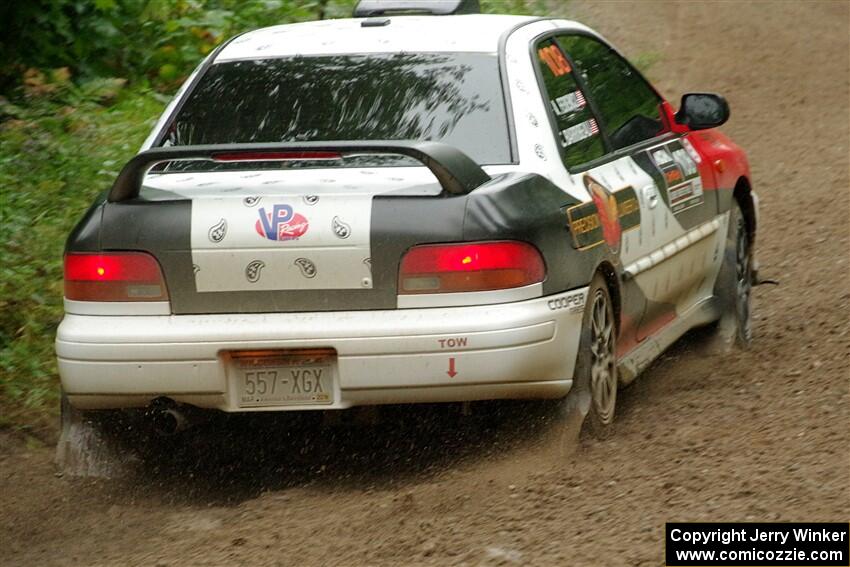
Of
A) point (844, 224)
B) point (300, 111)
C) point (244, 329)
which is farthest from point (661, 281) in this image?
point (844, 224)

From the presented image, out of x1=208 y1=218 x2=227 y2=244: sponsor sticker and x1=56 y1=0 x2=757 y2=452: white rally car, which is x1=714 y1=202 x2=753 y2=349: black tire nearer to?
x1=56 y1=0 x2=757 y2=452: white rally car

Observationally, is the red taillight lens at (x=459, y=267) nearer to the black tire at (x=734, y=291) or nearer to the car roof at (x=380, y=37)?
the car roof at (x=380, y=37)

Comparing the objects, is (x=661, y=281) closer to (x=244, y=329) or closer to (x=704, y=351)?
(x=704, y=351)

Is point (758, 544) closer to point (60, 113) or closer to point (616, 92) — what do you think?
point (616, 92)

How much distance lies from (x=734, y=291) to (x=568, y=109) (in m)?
1.88

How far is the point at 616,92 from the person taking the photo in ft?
22.6

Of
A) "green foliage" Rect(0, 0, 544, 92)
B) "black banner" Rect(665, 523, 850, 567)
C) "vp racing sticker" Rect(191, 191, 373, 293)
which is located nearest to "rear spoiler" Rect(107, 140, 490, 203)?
"vp racing sticker" Rect(191, 191, 373, 293)

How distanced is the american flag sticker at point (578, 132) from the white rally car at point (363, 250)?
15 mm

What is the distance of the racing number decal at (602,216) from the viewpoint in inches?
219

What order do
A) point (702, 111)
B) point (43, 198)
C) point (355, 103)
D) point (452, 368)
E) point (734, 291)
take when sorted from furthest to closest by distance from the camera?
point (43, 198) < point (734, 291) < point (702, 111) < point (355, 103) < point (452, 368)

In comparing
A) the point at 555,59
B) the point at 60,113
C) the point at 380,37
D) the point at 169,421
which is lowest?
the point at 60,113

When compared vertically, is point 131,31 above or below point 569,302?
below

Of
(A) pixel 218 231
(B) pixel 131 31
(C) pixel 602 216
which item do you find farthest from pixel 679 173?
(B) pixel 131 31

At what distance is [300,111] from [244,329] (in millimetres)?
1100
